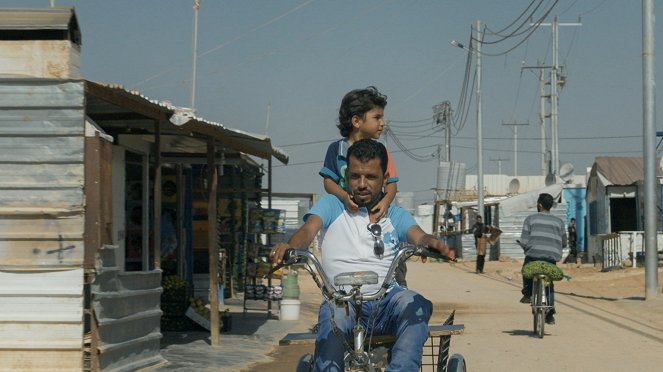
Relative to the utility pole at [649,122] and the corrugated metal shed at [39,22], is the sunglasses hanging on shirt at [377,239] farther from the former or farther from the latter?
the utility pole at [649,122]

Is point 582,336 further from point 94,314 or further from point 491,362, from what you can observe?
point 94,314

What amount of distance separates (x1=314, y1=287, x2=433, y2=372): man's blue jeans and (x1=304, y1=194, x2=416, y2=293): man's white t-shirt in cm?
17

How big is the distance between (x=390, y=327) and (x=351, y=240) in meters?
0.48

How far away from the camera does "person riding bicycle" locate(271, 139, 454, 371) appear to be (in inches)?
211

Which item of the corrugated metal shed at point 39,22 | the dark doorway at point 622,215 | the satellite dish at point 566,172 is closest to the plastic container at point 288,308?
the corrugated metal shed at point 39,22

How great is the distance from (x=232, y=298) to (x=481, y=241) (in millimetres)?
15496

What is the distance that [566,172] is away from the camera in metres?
53.7

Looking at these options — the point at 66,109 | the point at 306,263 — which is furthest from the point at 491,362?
the point at 306,263

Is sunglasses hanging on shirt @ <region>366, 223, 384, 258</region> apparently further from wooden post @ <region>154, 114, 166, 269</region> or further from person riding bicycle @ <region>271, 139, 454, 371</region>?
wooden post @ <region>154, 114, 166, 269</region>

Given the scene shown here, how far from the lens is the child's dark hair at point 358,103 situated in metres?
6.71

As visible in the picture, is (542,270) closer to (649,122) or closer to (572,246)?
(649,122)

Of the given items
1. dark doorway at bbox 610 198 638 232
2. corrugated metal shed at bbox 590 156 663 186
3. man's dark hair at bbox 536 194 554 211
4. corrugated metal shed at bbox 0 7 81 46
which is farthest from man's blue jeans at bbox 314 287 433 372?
dark doorway at bbox 610 198 638 232

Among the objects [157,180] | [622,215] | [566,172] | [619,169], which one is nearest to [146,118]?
[157,180]

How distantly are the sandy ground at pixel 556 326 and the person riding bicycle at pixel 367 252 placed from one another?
5724mm
